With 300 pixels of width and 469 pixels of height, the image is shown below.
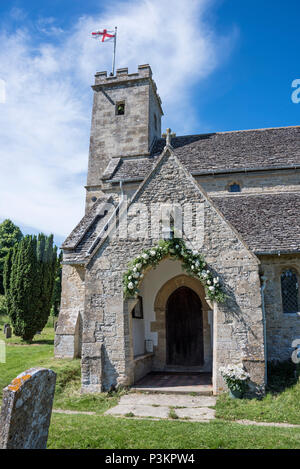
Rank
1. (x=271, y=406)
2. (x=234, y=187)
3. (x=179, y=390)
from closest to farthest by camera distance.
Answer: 1. (x=271, y=406)
2. (x=179, y=390)
3. (x=234, y=187)

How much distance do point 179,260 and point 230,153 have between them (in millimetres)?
8555

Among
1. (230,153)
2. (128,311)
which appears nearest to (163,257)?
(128,311)

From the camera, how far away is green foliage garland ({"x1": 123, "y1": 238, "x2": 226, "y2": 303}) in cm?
850

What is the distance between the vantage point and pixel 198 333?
11.6 m

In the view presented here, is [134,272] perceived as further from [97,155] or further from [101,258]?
[97,155]

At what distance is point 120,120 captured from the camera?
742 inches

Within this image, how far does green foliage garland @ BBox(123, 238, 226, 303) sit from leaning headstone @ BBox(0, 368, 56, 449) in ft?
15.8

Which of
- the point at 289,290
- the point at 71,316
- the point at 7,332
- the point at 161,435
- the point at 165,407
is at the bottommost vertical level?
the point at 165,407

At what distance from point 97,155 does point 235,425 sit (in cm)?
1527

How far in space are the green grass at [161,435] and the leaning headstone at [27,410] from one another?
5.07 ft

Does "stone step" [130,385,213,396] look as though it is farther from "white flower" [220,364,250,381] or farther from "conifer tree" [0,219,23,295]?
"conifer tree" [0,219,23,295]

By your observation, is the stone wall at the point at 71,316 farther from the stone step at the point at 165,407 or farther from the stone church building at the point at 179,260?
the stone step at the point at 165,407

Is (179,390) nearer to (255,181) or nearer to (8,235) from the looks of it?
(255,181)

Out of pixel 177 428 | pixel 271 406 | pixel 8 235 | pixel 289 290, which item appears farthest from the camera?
pixel 8 235
